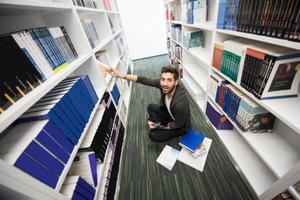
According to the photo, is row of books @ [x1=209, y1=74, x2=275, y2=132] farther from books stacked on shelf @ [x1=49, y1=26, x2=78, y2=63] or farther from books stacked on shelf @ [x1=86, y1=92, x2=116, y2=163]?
books stacked on shelf @ [x1=49, y1=26, x2=78, y2=63]

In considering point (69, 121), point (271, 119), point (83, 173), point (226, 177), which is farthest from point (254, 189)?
point (69, 121)

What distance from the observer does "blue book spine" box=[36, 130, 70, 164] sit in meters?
0.62

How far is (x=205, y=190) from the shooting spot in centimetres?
131

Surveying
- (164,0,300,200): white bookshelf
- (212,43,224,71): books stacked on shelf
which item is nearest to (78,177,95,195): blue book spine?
(164,0,300,200): white bookshelf

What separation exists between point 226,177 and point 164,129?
0.78m

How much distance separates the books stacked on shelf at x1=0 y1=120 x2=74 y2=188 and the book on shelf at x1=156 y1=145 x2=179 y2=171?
110 cm

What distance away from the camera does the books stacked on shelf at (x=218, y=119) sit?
66.3 inches

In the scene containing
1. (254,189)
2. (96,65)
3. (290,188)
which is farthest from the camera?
(96,65)

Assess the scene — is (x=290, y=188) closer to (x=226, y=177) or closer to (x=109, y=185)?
(x=226, y=177)

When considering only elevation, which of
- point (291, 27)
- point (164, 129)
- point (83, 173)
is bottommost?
point (164, 129)

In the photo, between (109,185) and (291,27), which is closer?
(291,27)

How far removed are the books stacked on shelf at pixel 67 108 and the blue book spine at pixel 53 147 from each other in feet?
0.25

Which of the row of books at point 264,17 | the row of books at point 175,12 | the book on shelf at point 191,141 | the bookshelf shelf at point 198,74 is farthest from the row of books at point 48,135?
the row of books at point 175,12

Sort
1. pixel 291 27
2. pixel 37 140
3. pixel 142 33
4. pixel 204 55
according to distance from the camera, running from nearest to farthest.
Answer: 1. pixel 37 140
2. pixel 291 27
3. pixel 204 55
4. pixel 142 33
